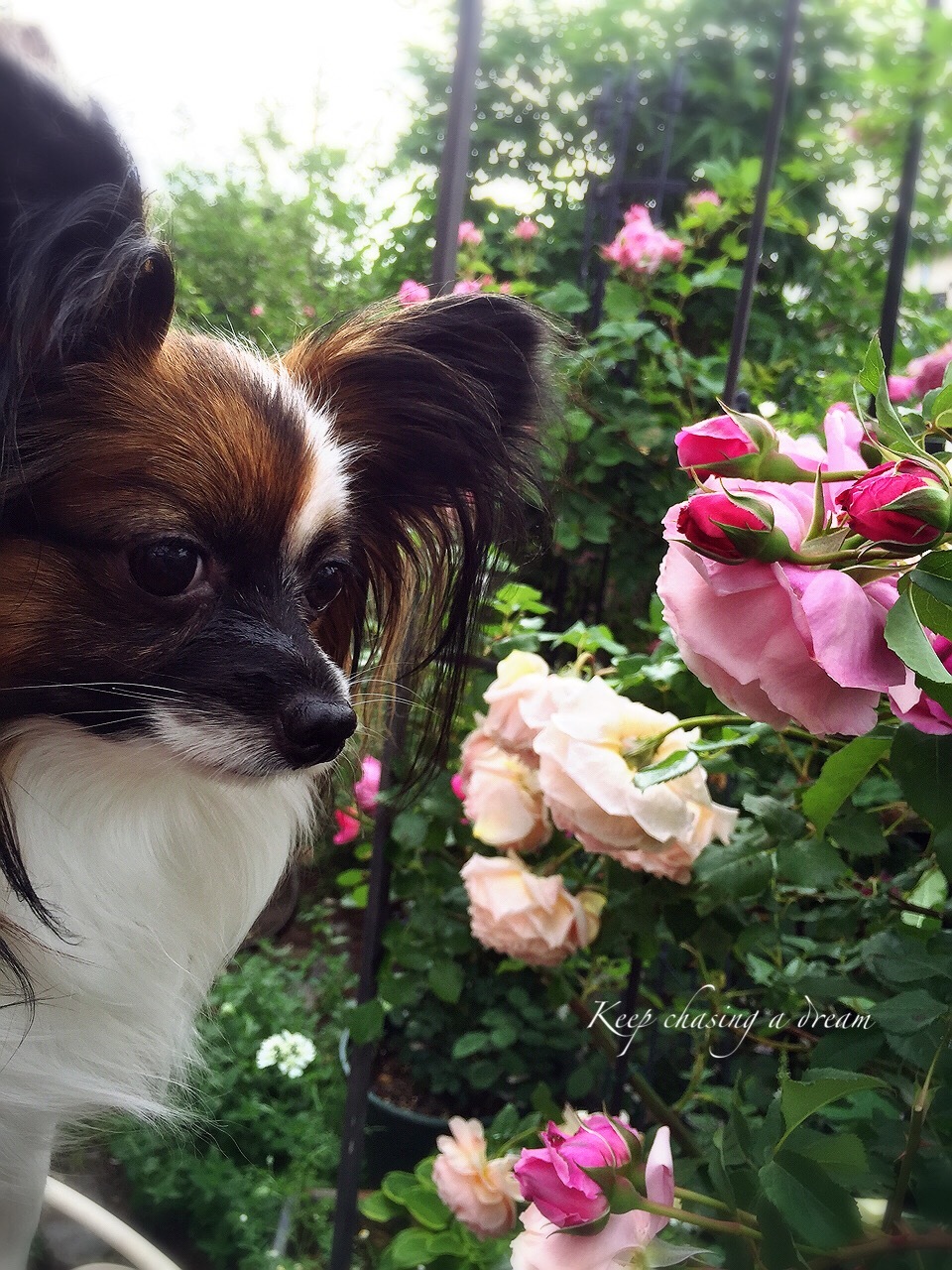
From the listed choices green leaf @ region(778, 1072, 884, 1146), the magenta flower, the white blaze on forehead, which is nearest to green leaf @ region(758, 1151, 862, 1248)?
green leaf @ region(778, 1072, 884, 1146)

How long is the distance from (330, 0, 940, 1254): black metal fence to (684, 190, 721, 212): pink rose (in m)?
0.03

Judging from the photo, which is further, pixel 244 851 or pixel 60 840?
pixel 244 851

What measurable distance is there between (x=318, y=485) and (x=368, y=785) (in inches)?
23.2

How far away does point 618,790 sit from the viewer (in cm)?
81

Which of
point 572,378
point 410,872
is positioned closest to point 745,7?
point 572,378

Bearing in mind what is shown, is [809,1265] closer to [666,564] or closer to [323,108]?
[666,564]

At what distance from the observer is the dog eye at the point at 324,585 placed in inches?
37.7

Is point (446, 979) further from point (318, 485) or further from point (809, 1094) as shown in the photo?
point (809, 1094)

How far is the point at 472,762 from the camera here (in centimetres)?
108

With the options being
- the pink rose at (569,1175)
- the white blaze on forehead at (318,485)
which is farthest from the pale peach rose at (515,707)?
the pink rose at (569,1175)

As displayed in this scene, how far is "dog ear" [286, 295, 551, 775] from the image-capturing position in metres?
0.97

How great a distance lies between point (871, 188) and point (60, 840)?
81cm

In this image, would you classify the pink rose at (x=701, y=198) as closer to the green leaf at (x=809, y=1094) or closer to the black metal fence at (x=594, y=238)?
the black metal fence at (x=594, y=238)

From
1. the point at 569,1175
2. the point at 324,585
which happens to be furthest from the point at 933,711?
the point at 324,585
